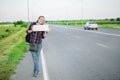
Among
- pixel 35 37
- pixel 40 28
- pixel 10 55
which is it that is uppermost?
pixel 40 28

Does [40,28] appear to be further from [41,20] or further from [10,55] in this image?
[10,55]

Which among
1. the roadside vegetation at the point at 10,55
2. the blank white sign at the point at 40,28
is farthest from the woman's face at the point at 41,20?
the roadside vegetation at the point at 10,55

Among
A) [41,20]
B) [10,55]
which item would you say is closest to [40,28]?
[41,20]

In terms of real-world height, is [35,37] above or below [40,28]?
below

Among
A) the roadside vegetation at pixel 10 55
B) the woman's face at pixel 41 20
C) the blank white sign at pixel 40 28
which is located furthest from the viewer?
the roadside vegetation at pixel 10 55

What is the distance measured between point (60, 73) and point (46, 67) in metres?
1.57

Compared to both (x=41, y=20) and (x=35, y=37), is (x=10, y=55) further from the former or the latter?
(x=41, y=20)

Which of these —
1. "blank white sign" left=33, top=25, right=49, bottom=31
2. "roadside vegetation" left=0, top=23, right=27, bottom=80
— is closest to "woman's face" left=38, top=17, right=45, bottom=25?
"blank white sign" left=33, top=25, right=49, bottom=31

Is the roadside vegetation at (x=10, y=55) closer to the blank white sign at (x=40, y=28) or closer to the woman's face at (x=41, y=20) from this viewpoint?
the blank white sign at (x=40, y=28)

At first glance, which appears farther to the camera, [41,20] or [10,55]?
[10,55]

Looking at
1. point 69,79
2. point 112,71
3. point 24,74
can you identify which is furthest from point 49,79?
point 112,71

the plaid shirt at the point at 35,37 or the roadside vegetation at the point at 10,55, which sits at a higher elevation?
the plaid shirt at the point at 35,37

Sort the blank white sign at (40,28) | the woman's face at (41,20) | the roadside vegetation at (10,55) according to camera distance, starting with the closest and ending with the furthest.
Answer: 1. the blank white sign at (40,28)
2. the woman's face at (41,20)
3. the roadside vegetation at (10,55)

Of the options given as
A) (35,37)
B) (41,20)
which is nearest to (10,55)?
(35,37)
